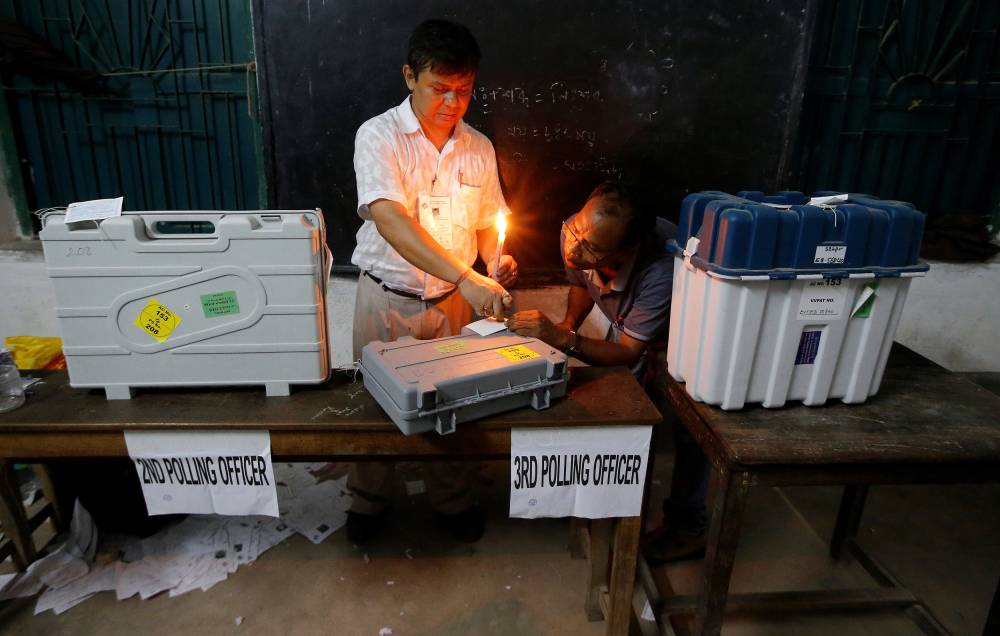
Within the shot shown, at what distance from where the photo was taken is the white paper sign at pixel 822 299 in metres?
1.43

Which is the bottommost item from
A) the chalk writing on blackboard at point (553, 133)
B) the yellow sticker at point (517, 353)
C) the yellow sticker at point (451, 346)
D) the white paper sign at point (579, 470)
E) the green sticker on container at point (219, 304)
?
the white paper sign at point (579, 470)

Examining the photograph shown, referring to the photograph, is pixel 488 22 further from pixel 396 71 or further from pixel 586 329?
pixel 586 329

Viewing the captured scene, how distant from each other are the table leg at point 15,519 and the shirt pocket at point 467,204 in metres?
1.81

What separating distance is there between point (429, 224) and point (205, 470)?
1.14 m

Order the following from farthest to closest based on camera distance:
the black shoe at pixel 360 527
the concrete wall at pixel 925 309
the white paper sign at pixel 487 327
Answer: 1. the concrete wall at pixel 925 309
2. the black shoe at pixel 360 527
3. the white paper sign at pixel 487 327

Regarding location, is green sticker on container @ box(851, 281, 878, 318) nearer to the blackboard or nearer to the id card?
the id card

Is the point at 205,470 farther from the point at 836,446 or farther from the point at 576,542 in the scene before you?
the point at 836,446

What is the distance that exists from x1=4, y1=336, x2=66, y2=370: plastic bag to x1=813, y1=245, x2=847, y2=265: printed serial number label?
3.18 metres

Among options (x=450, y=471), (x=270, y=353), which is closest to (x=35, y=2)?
(x=270, y=353)

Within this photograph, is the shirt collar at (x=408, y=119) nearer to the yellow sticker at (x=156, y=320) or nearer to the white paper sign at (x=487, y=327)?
the white paper sign at (x=487, y=327)

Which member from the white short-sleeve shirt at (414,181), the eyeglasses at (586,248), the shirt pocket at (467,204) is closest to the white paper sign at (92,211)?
the white short-sleeve shirt at (414,181)

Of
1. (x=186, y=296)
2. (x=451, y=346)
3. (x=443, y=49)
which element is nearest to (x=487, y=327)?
(x=451, y=346)

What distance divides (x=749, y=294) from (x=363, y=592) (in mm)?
1768

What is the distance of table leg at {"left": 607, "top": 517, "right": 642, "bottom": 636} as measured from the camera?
170 centimetres
